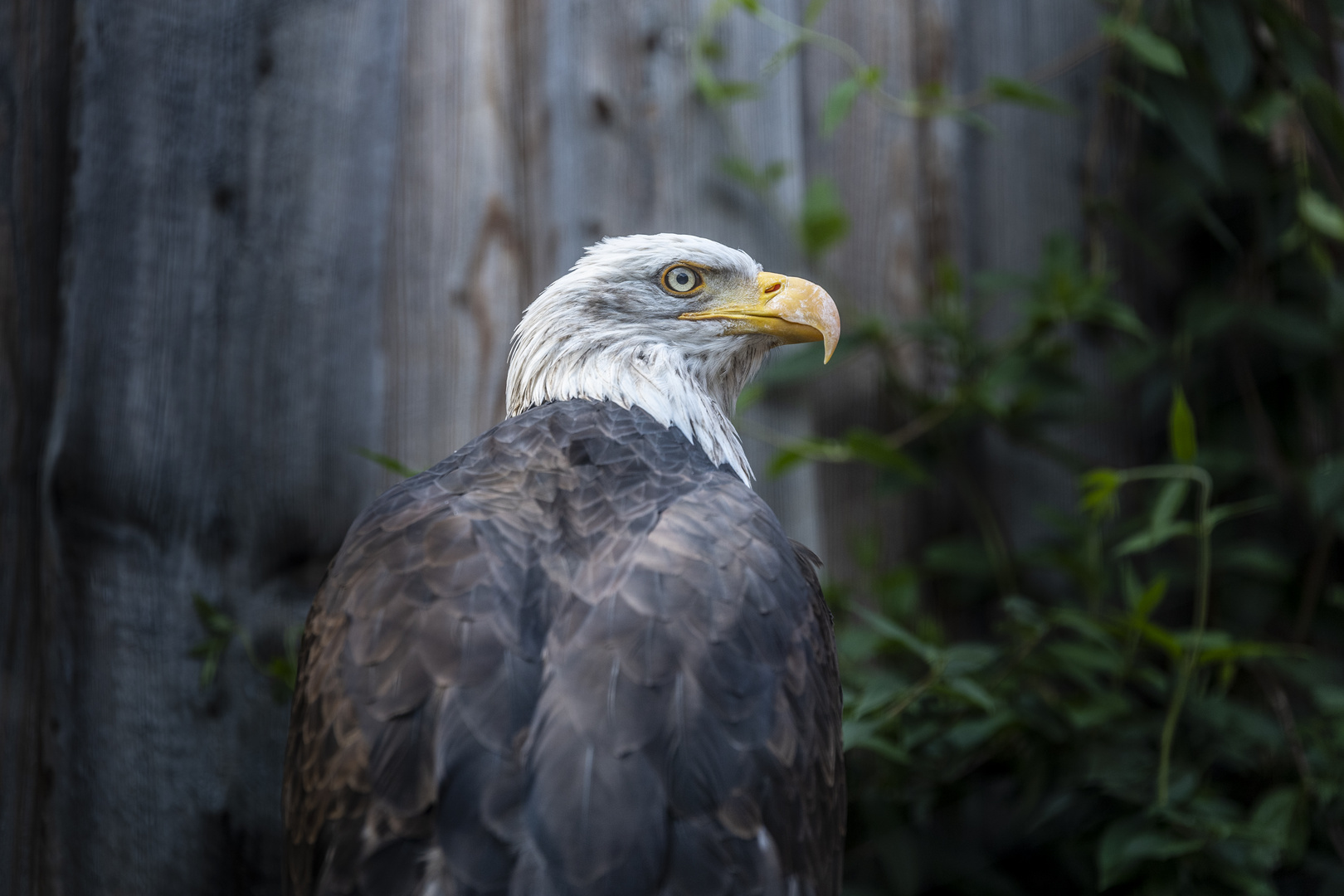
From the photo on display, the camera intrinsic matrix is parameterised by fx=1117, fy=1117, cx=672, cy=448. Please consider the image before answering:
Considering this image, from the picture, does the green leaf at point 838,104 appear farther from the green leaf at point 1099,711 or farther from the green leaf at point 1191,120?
the green leaf at point 1099,711

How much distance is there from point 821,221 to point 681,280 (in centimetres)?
62

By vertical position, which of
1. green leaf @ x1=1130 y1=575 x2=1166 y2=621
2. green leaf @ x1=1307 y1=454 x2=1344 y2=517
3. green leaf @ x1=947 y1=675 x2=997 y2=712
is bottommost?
green leaf @ x1=947 y1=675 x2=997 y2=712

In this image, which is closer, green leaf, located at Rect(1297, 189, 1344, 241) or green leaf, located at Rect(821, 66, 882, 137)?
green leaf, located at Rect(821, 66, 882, 137)

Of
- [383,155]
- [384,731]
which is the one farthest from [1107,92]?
[384,731]

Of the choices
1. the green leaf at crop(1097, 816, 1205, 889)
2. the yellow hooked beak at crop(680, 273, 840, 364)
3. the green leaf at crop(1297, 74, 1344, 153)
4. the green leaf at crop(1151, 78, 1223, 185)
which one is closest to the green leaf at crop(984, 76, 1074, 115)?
the green leaf at crop(1151, 78, 1223, 185)

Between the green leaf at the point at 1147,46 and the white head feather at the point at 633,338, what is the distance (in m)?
1.18

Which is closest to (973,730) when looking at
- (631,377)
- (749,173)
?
(631,377)

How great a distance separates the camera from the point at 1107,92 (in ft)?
9.65

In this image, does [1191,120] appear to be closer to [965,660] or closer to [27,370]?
[965,660]

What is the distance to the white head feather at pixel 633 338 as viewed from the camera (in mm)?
2131

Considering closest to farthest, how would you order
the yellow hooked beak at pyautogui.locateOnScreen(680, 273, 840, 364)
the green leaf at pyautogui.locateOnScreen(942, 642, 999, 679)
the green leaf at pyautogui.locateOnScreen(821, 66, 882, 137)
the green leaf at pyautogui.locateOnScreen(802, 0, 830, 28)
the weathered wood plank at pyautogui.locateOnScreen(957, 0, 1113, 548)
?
the yellow hooked beak at pyautogui.locateOnScreen(680, 273, 840, 364), the green leaf at pyautogui.locateOnScreen(942, 642, 999, 679), the green leaf at pyautogui.locateOnScreen(821, 66, 882, 137), the green leaf at pyautogui.locateOnScreen(802, 0, 830, 28), the weathered wood plank at pyautogui.locateOnScreen(957, 0, 1113, 548)

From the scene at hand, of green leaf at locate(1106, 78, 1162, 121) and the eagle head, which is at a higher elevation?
green leaf at locate(1106, 78, 1162, 121)

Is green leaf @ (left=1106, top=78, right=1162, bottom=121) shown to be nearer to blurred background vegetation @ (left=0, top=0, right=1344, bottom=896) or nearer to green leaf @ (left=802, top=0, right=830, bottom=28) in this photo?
blurred background vegetation @ (left=0, top=0, right=1344, bottom=896)

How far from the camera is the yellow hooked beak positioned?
2.12m
